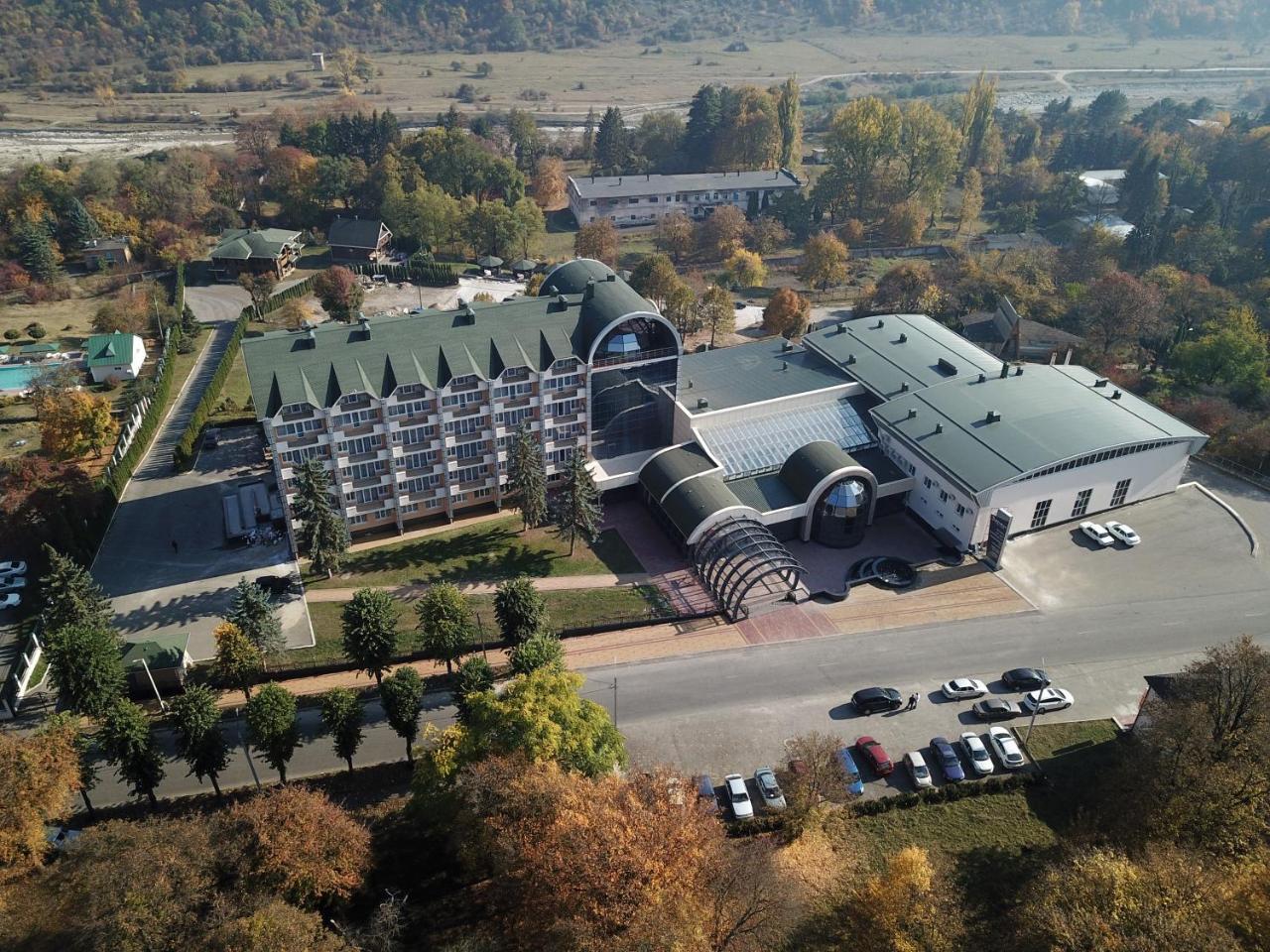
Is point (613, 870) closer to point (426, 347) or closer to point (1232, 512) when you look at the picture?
point (426, 347)

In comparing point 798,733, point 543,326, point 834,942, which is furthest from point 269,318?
point 834,942

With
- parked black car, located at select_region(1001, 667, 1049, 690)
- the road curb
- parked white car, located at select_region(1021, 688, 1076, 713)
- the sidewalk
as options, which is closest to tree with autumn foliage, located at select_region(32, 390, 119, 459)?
the sidewalk

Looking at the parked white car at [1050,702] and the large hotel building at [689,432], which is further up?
the large hotel building at [689,432]

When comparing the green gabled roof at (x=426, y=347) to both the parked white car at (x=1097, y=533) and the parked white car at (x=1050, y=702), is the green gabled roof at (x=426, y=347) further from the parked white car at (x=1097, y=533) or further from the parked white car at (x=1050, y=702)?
the parked white car at (x=1050, y=702)

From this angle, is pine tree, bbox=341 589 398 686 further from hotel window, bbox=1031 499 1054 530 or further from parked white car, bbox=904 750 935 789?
hotel window, bbox=1031 499 1054 530

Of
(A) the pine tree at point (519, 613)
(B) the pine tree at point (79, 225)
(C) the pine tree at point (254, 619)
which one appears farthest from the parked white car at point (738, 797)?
(B) the pine tree at point (79, 225)
